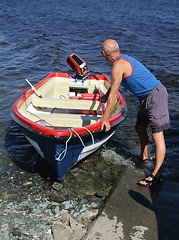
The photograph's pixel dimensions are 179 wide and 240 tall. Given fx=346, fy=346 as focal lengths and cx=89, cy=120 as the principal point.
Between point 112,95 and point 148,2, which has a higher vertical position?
point 112,95

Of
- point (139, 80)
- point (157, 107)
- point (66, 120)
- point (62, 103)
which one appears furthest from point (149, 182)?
point (62, 103)

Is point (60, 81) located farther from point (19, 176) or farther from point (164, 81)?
point (164, 81)

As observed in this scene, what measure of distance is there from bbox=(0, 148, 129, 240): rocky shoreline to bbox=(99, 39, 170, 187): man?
2.79 feet

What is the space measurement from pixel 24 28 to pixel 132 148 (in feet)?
48.9

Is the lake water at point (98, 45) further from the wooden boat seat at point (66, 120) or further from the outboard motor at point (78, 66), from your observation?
the outboard motor at point (78, 66)

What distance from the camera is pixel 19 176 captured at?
627cm

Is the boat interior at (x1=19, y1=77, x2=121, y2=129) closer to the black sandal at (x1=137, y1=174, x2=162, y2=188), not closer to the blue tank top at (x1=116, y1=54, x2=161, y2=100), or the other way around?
the blue tank top at (x1=116, y1=54, x2=161, y2=100)

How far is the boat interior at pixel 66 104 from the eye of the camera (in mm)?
6324

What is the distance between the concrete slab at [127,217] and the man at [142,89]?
0.30m

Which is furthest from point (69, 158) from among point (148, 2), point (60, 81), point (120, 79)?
point (148, 2)

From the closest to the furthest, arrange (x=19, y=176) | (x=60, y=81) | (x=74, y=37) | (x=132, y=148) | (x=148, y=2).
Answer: (x=19, y=176)
(x=132, y=148)
(x=60, y=81)
(x=74, y=37)
(x=148, y=2)

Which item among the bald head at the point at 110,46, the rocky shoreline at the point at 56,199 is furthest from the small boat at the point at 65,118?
the bald head at the point at 110,46

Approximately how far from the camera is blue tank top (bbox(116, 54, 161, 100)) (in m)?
5.14

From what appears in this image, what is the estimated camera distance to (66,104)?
7.04 meters
